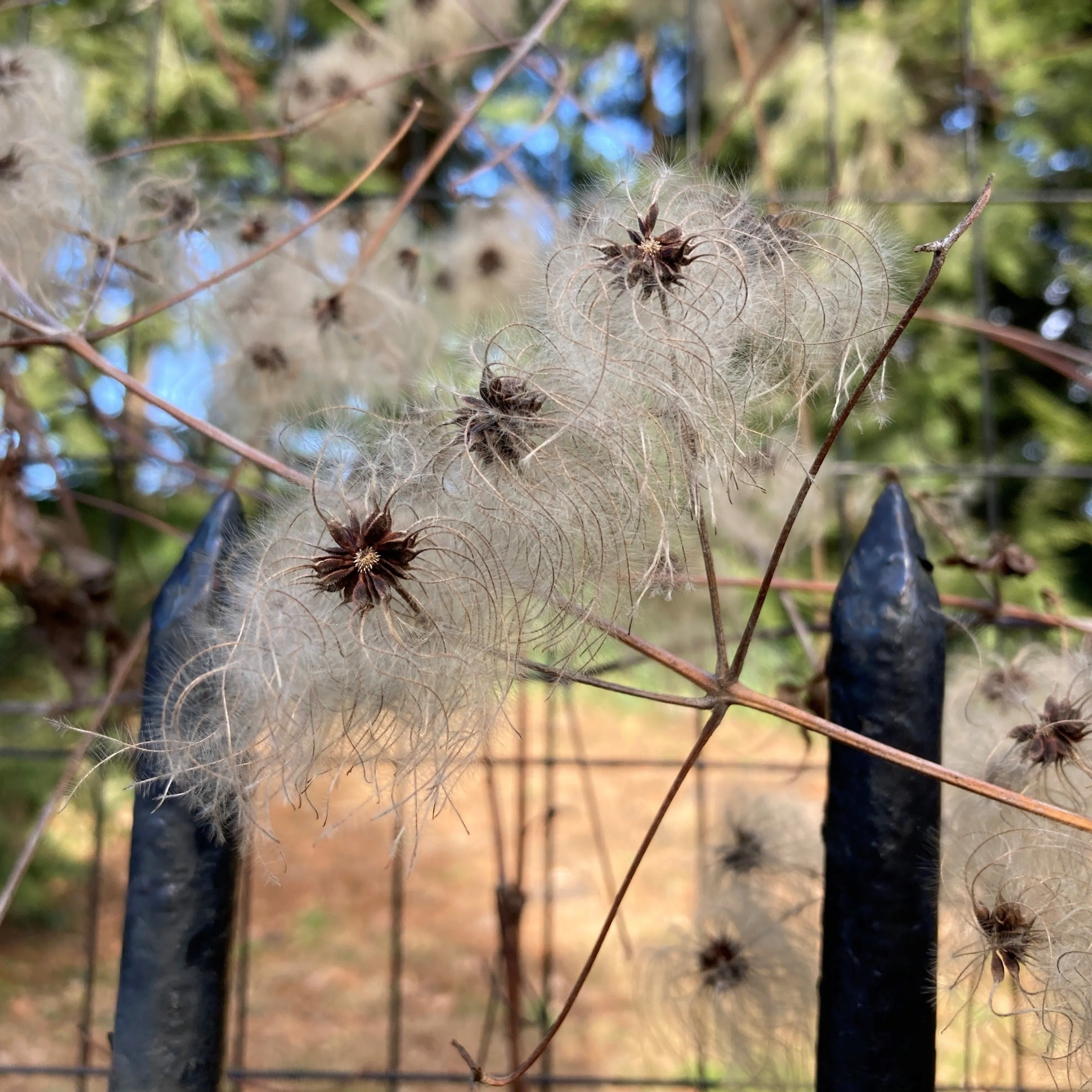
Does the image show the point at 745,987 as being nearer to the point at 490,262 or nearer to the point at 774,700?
the point at 774,700

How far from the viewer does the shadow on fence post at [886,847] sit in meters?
1.04

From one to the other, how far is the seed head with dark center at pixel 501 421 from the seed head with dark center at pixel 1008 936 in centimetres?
63

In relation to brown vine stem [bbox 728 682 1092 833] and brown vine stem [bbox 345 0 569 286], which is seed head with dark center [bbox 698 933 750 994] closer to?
brown vine stem [bbox 728 682 1092 833]

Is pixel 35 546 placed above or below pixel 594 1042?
above

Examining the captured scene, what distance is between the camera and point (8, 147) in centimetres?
144

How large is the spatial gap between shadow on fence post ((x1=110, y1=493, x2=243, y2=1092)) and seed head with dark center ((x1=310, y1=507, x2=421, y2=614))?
0.35m

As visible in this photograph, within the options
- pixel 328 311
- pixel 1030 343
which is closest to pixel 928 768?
pixel 328 311

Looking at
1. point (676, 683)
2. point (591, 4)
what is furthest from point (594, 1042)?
point (591, 4)

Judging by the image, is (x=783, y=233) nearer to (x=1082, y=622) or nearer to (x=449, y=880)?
(x=1082, y=622)

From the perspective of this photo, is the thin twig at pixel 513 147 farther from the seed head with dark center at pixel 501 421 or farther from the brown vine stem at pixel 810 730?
the brown vine stem at pixel 810 730

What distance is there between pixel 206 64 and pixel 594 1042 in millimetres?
5176

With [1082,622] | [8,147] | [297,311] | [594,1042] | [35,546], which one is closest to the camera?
[1082,622]

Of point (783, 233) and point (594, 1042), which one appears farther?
point (594, 1042)

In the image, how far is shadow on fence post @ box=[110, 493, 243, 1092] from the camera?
3.57 feet
